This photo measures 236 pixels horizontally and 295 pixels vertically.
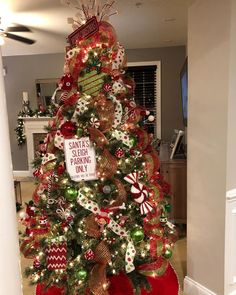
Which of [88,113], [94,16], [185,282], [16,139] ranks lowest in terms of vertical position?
[185,282]

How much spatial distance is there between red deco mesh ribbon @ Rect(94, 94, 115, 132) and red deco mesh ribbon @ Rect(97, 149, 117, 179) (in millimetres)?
174

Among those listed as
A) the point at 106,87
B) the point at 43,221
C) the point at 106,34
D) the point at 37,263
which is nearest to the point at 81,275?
the point at 37,263

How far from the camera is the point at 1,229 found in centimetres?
86

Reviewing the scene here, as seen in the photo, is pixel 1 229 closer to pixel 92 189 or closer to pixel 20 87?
pixel 92 189

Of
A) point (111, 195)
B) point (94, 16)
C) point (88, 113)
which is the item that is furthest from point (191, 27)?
point (111, 195)

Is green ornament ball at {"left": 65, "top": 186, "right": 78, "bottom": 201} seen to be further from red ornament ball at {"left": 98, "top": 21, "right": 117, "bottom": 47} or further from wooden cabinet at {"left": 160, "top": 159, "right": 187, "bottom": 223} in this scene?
wooden cabinet at {"left": 160, "top": 159, "right": 187, "bottom": 223}

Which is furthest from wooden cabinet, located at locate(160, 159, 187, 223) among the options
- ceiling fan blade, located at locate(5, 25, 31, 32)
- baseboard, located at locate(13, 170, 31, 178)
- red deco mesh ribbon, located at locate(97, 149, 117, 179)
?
baseboard, located at locate(13, 170, 31, 178)

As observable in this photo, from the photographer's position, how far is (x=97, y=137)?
1.85 meters

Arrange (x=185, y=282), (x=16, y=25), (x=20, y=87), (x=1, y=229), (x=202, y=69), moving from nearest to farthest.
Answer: (x=1, y=229) → (x=202, y=69) → (x=185, y=282) → (x=16, y=25) → (x=20, y=87)

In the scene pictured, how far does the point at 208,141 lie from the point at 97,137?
85 cm

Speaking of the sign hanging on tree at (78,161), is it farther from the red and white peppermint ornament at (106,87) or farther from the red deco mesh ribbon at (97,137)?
the red and white peppermint ornament at (106,87)

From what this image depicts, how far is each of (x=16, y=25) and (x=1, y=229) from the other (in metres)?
3.67

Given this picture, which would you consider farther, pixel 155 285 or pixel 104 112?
pixel 155 285

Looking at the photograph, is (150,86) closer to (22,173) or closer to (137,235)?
(22,173)
